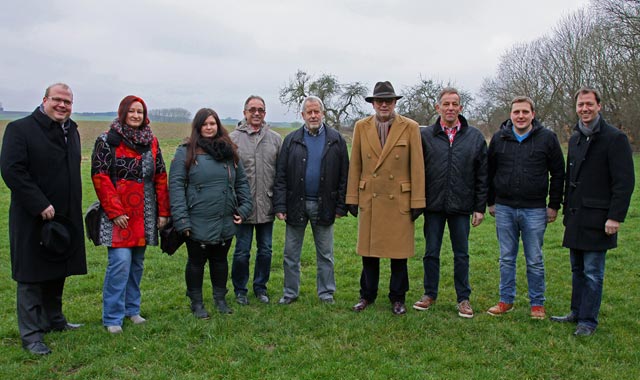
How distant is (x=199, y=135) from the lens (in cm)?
559

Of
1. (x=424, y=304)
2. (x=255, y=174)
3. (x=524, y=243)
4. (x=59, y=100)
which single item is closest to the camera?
(x=59, y=100)

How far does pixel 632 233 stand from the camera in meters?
10.3

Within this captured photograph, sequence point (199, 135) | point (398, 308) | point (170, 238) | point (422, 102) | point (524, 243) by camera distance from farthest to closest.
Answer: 1. point (422, 102)
2. point (398, 308)
3. point (524, 243)
4. point (199, 135)
5. point (170, 238)

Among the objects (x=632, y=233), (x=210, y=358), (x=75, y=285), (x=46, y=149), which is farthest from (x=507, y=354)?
(x=632, y=233)

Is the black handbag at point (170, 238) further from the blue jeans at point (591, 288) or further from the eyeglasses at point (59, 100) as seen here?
the blue jeans at point (591, 288)

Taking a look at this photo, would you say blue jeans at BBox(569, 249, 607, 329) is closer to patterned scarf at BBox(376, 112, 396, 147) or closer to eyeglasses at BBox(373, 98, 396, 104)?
patterned scarf at BBox(376, 112, 396, 147)

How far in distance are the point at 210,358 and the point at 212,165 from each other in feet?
6.39

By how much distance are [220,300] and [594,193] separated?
13.2 ft

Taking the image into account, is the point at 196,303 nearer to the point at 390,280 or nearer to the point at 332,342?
the point at 332,342

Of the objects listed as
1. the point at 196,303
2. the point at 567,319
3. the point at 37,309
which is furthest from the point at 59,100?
the point at 567,319

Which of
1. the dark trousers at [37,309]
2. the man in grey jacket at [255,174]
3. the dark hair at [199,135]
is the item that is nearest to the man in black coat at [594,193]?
the man in grey jacket at [255,174]

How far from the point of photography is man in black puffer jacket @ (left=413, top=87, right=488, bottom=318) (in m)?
5.64

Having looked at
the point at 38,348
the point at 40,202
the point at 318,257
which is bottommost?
the point at 38,348

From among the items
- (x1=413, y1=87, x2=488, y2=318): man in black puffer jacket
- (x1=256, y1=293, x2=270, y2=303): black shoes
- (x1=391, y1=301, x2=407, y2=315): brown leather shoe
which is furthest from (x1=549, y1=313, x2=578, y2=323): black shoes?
(x1=256, y1=293, x2=270, y2=303): black shoes
